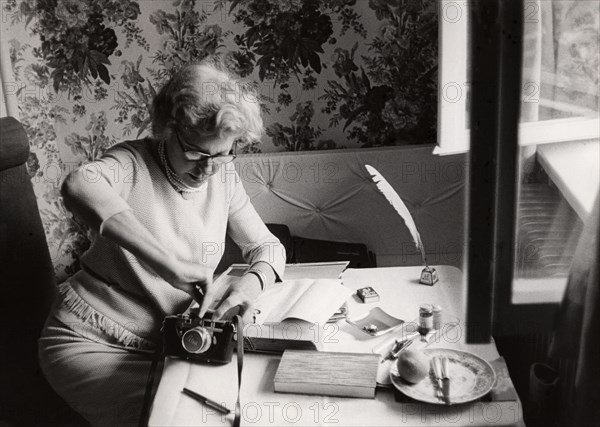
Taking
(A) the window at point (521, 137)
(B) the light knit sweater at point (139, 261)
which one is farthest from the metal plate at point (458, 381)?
(B) the light knit sweater at point (139, 261)

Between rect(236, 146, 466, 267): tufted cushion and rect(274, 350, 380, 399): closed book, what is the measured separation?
1336 millimetres

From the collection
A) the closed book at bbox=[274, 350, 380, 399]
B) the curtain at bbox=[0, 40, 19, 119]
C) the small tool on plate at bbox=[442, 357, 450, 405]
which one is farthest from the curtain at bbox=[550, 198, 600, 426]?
the curtain at bbox=[0, 40, 19, 119]

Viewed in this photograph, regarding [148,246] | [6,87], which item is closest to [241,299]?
[148,246]

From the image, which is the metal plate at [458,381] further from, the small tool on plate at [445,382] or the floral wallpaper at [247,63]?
the floral wallpaper at [247,63]

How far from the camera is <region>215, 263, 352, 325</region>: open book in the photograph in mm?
1472

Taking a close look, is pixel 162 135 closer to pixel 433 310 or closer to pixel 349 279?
pixel 349 279

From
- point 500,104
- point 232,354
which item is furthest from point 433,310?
point 500,104

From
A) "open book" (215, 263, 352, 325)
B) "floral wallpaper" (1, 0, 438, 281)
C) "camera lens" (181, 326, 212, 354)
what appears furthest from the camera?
"floral wallpaper" (1, 0, 438, 281)

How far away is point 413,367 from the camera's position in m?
1.24

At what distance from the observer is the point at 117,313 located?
5.47 feet

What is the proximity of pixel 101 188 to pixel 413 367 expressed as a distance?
0.80 m

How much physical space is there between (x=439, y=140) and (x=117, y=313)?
1256mm

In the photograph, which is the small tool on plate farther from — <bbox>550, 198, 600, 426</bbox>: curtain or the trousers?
the trousers

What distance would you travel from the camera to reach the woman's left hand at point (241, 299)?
1.49 m
